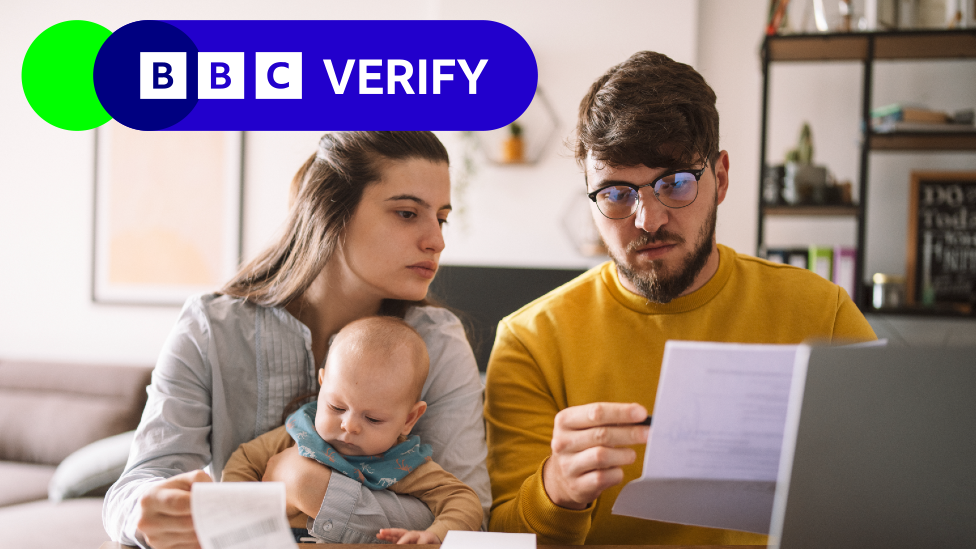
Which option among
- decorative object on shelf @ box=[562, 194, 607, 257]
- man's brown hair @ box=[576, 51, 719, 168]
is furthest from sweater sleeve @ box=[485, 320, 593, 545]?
decorative object on shelf @ box=[562, 194, 607, 257]

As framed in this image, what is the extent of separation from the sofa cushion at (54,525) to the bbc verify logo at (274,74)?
55.5 inches

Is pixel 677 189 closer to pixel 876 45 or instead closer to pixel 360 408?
pixel 360 408

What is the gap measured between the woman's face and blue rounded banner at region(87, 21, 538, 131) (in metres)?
0.79

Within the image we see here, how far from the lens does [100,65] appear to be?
2.34 meters

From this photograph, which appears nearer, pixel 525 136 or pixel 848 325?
pixel 848 325

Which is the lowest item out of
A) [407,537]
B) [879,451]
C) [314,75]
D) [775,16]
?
[407,537]

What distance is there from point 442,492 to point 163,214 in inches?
104

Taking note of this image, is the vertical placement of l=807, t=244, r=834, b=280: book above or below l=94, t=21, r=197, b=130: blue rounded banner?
below

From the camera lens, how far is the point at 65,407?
268 cm

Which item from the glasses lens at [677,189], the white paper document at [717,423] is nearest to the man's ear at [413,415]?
the white paper document at [717,423]

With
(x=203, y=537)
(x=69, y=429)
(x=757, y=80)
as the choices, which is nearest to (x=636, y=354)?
(x=203, y=537)

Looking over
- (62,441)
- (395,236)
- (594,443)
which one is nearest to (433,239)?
(395,236)

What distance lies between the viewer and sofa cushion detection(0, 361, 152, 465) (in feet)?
8.56

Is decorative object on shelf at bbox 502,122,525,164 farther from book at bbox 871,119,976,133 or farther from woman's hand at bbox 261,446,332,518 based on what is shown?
woman's hand at bbox 261,446,332,518
